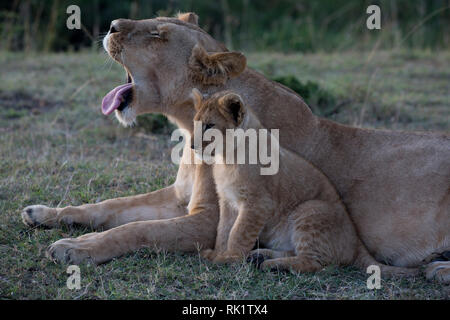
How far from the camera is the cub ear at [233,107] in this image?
3.39 metres

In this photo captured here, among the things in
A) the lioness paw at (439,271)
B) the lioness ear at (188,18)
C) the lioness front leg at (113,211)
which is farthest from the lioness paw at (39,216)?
the lioness paw at (439,271)

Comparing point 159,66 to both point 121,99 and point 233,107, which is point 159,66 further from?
point 233,107

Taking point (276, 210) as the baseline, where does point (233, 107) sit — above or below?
above

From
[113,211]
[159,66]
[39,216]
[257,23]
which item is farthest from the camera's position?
[257,23]

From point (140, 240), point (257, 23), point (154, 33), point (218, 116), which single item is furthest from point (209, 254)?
point (257, 23)

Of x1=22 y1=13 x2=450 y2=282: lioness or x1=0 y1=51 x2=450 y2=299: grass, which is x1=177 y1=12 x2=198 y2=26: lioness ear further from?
x1=0 y1=51 x2=450 y2=299: grass

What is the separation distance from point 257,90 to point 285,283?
3.58 ft

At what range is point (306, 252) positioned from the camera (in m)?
3.43

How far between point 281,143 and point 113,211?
106cm

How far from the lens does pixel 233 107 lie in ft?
11.2

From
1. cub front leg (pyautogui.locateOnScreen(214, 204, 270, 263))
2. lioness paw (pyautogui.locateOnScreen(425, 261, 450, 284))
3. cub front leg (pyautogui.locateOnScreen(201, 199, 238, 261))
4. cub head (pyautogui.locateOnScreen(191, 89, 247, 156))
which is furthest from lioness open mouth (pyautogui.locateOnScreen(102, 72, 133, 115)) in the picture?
lioness paw (pyautogui.locateOnScreen(425, 261, 450, 284))

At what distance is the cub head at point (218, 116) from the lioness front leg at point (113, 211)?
0.72 metres

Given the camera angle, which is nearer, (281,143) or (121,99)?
(281,143)

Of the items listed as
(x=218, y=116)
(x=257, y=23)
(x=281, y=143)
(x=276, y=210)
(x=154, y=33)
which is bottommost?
(x=276, y=210)
